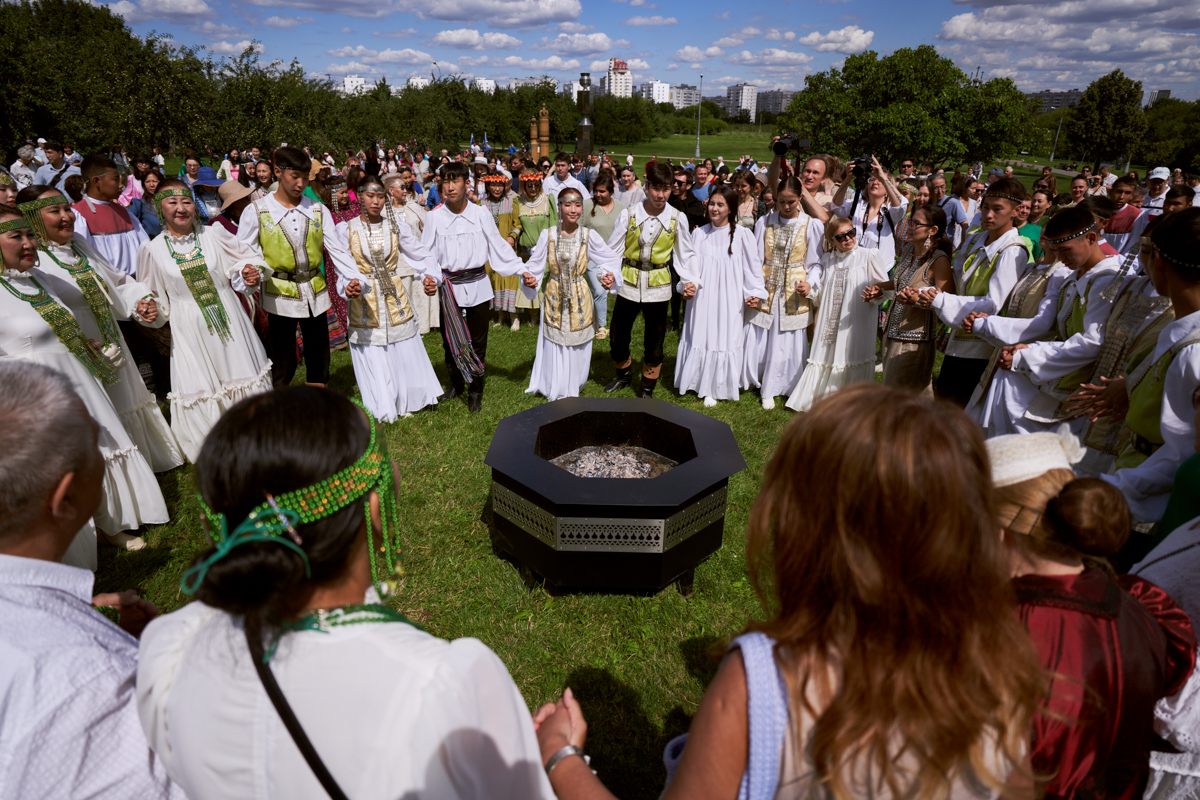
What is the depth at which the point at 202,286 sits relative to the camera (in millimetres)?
4648

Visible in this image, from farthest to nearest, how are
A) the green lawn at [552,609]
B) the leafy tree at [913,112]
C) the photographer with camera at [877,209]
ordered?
1. the leafy tree at [913,112]
2. the photographer with camera at [877,209]
3. the green lawn at [552,609]

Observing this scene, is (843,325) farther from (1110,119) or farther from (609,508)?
(1110,119)

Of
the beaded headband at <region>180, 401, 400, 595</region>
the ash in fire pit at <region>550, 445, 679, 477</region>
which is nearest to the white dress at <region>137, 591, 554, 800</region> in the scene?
→ the beaded headband at <region>180, 401, 400, 595</region>

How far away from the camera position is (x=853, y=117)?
3812cm

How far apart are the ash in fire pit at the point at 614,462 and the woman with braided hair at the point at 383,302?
97.3 inches

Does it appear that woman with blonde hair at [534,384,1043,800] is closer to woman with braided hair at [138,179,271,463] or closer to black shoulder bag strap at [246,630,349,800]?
black shoulder bag strap at [246,630,349,800]

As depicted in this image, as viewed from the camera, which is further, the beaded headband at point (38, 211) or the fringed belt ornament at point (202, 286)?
the fringed belt ornament at point (202, 286)

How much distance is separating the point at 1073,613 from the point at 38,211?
509 centimetres

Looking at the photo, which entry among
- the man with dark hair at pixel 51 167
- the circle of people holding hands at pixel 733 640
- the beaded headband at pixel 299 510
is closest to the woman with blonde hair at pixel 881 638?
the circle of people holding hands at pixel 733 640

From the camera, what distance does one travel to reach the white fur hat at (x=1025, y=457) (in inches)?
52.6

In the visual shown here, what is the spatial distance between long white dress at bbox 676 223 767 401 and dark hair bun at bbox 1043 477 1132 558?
208 inches

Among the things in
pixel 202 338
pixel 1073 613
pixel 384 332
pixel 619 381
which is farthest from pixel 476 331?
pixel 1073 613

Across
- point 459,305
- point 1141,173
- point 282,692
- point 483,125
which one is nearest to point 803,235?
point 459,305

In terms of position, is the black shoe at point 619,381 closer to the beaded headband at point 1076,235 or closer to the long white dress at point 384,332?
the long white dress at point 384,332
